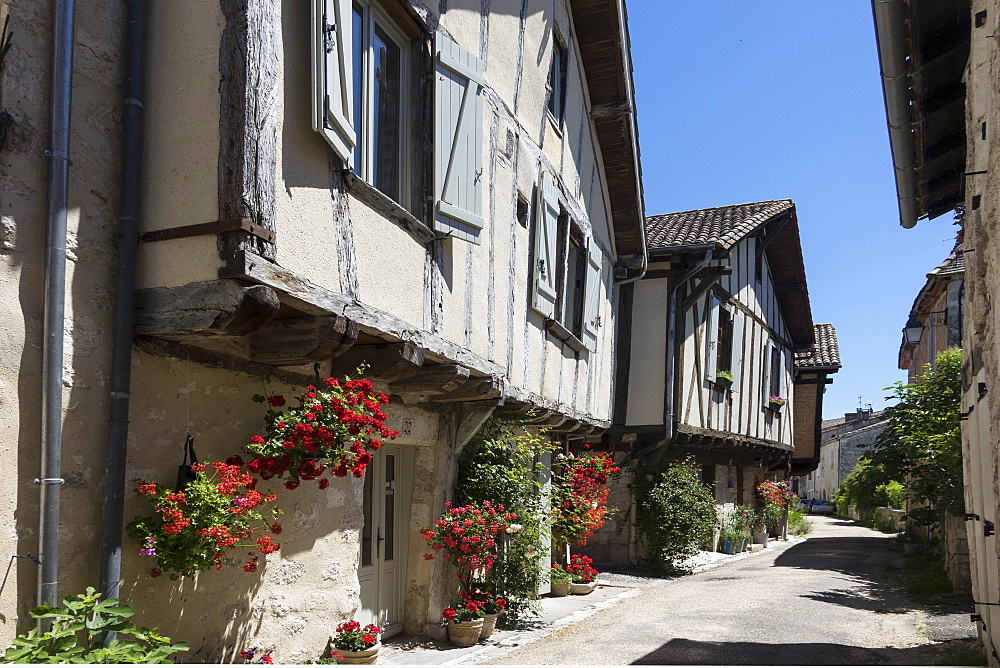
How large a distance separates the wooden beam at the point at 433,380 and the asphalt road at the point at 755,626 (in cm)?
204

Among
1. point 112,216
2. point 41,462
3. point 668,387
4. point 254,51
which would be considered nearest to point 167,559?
point 41,462

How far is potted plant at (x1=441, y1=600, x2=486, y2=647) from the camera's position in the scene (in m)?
6.41

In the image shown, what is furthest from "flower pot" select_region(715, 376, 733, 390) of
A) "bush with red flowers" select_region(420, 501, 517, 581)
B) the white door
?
the white door

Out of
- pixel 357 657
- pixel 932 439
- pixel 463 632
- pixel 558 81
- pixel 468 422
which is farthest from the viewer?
pixel 932 439

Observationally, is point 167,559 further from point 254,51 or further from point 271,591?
point 254,51

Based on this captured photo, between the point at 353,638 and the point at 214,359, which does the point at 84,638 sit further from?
the point at 353,638

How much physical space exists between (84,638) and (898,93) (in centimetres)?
642

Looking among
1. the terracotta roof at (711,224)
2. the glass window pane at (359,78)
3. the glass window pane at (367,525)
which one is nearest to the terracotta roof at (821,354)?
the terracotta roof at (711,224)

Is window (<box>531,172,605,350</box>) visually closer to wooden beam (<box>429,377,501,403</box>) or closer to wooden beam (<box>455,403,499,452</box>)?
wooden beam (<box>455,403,499,452</box>)

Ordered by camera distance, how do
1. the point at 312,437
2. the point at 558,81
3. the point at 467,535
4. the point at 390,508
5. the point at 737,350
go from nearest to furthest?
1. the point at 312,437
2. the point at 467,535
3. the point at 390,508
4. the point at 558,81
5. the point at 737,350

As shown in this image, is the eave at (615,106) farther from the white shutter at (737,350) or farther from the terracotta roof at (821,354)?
the terracotta roof at (821,354)

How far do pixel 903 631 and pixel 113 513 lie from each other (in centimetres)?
656

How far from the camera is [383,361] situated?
504cm

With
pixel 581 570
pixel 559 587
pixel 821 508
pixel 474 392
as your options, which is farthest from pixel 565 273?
pixel 821 508
